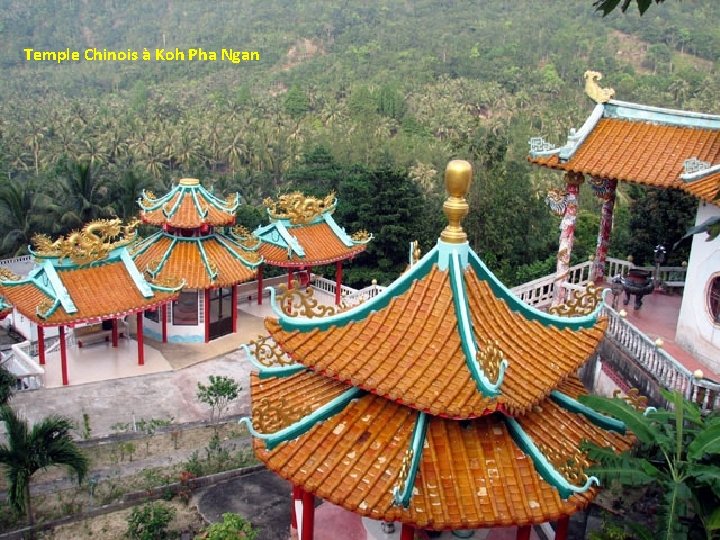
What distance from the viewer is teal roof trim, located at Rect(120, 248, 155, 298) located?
19.8 metres

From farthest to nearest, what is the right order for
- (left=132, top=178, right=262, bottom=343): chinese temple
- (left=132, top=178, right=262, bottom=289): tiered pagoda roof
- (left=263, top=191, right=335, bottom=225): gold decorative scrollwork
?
(left=263, top=191, right=335, bottom=225): gold decorative scrollwork, (left=132, top=178, right=262, bottom=343): chinese temple, (left=132, top=178, right=262, bottom=289): tiered pagoda roof

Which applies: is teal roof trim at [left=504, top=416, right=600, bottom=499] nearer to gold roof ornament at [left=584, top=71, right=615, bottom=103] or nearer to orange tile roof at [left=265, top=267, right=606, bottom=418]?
orange tile roof at [left=265, top=267, right=606, bottom=418]

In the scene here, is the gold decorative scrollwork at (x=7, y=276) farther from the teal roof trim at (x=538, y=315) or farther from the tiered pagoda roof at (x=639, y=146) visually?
the teal roof trim at (x=538, y=315)

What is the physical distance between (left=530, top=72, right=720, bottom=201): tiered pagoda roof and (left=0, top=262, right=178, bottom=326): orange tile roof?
11.3 metres

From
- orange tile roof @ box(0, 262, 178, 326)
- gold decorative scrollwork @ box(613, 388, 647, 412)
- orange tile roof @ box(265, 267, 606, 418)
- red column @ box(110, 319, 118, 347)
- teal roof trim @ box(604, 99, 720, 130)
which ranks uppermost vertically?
teal roof trim @ box(604, 99, 720, 130)

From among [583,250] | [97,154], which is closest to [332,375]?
[583,250]

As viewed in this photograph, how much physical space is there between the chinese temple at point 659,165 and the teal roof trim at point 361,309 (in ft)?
23.1

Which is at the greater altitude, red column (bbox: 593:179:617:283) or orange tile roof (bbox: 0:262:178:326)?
red column (bbox: 593:179:617:283)

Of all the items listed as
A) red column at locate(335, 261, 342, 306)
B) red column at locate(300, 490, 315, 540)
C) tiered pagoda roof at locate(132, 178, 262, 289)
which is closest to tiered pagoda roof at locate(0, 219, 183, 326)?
tiered pagoda roof at locate(132, 178, 262, 289)

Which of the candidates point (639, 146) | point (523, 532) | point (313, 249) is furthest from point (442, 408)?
point (313, 249)

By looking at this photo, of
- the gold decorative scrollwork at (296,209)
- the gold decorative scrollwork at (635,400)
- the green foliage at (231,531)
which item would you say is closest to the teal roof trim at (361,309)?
the gold decorative scrollwork at (635,400)

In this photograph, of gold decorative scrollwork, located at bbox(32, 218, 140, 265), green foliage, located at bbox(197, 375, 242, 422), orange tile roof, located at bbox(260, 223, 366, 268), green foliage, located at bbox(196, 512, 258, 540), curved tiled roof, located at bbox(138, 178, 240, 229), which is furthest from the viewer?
orange tile roof, located at bbox(260, 223, 366, 268)

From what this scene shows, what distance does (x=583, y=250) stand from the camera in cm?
2544

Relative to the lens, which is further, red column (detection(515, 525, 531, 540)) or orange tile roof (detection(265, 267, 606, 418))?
red column (detection(515, 525, 531, 540))
